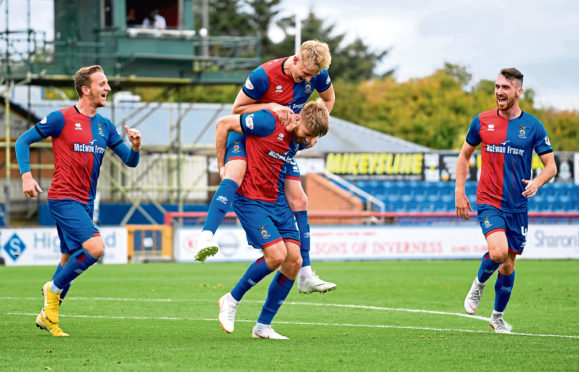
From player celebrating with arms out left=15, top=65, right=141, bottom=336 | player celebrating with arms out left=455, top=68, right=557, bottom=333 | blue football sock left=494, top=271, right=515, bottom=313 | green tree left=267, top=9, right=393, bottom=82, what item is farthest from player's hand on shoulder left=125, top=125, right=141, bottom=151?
green tree left=267, top=9, right=393, bottom=82

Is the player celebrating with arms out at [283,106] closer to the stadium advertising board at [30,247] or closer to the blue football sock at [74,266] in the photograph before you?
the blue football sock at [74,266]

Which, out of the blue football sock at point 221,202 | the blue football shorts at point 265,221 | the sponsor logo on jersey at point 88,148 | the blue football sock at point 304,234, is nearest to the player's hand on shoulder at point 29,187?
the sponsor logo on jersey at point 88,148

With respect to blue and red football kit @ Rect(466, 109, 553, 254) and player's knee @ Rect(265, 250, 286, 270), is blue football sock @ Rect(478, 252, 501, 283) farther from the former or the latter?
player's knee @ Rect(265, 250, 286, 270)

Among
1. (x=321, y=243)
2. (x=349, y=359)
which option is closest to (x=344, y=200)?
(x=321, y=243)

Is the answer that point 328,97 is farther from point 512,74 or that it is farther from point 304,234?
point 512,74

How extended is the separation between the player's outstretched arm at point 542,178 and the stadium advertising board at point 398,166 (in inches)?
1077

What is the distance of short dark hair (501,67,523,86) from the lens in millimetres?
9297

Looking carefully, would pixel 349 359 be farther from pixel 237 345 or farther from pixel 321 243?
pixel 321 243

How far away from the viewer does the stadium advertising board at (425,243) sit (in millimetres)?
25359

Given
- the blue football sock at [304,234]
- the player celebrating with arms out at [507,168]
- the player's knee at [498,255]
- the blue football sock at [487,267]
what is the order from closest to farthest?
the blue football sock at [304,234] < the player's knee at [498,255] < the player celebrating with arms out at [507,168] < the blue football sock at [487,267]

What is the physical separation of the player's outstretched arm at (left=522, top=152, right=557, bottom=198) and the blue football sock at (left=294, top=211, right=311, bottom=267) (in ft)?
6.98

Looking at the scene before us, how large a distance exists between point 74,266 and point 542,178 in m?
4.60

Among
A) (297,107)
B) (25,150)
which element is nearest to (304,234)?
(297,107)

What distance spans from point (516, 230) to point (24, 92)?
136 ft
